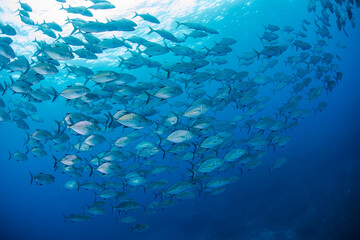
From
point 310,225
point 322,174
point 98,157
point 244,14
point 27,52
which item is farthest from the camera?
point 244,14

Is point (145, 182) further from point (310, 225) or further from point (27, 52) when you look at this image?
point (27, 52)

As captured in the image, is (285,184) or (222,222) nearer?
(222,222)

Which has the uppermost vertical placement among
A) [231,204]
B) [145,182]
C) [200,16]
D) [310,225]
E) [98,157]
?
[200,16]

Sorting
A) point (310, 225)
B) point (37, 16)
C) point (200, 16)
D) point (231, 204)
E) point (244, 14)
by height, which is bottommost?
point (310, 225)

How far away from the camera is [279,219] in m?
11.6

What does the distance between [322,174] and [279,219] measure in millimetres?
5790

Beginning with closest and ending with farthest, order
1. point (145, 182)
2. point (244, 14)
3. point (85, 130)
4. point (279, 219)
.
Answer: point (85, 130)
point (145, 182)
point (279, 219)
point (244, 14)

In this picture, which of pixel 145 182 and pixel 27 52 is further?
pixel 27 52

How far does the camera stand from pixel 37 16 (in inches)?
620

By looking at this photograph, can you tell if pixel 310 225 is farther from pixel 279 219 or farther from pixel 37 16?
pixel 37 16

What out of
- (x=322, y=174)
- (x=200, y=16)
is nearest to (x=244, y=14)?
(x=200, y=16)

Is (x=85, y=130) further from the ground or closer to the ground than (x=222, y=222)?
further from the ground

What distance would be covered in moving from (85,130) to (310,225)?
11.0 meters

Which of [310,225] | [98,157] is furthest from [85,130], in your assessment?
[310,225]
